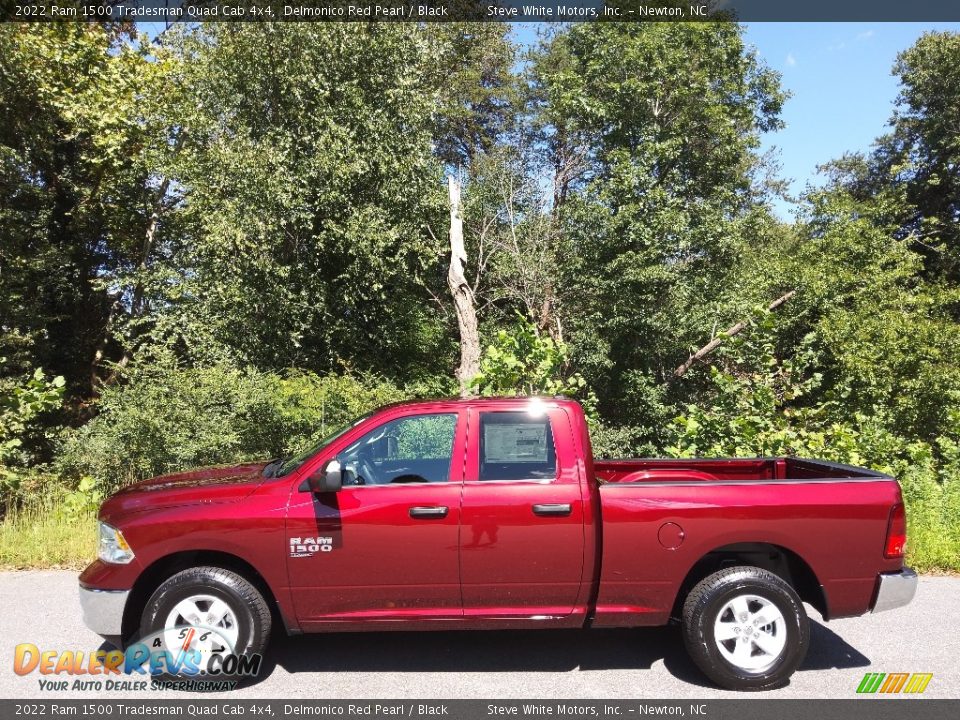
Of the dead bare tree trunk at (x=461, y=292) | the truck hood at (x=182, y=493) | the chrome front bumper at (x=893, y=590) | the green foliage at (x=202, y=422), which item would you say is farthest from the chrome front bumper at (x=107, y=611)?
the dead bare tree trunk at (x=461, y=292)

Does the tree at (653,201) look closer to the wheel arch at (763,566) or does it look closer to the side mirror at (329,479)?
the wheel arch at (763,566)

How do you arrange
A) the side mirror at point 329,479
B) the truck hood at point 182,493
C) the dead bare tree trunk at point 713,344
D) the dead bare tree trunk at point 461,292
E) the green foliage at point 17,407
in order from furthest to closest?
1. the dead bare tree trunk at point 461,292
2. the dead bare tree trunk at point 713,344
3. the green foliage at point 17,407
4. the truck hood at point 182,493
5. the side mirror at point 329,479

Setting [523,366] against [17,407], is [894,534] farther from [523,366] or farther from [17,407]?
[17,407]

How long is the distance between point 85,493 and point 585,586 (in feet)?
26.8

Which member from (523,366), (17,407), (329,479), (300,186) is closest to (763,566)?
(329,479)

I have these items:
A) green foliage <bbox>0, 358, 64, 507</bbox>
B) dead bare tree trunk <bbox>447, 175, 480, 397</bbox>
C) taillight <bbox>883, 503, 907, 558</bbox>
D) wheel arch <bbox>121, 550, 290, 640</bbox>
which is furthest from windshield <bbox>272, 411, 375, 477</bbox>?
dead bare tree trunk <bbox>447, 175, 480, 397</bbox>

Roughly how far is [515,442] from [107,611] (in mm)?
2741

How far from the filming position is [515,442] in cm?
480

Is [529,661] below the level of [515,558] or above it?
below

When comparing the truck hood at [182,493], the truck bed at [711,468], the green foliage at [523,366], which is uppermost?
the green foliage at [523,366]

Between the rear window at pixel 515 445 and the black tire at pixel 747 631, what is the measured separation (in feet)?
4.15

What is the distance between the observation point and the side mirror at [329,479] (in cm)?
437

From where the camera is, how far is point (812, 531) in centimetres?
450

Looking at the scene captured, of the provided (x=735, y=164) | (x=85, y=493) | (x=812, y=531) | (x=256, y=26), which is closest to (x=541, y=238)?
(x=735, y=164)
